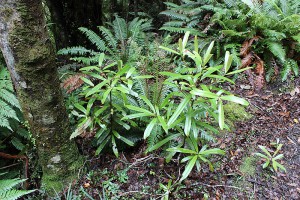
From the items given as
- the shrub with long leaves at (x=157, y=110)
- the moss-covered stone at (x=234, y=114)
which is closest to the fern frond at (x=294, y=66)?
the moss-covered stone at (x=234, y=114)

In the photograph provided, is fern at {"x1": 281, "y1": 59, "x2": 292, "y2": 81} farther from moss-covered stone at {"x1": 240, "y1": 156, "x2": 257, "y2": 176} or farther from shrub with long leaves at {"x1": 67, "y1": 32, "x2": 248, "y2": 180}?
shrub with long leaves at {"x1": 67, "y1": 32, "x2": 248, "y2": 180}

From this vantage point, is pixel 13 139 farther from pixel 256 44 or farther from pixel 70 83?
pixel 256 44

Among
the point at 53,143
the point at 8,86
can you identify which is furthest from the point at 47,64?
the point at 8,86

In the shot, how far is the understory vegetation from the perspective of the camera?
241cm

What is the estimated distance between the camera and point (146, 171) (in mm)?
2848

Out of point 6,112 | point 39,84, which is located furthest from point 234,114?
point 6,112

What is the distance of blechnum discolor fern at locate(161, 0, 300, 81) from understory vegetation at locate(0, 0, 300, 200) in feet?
0.06

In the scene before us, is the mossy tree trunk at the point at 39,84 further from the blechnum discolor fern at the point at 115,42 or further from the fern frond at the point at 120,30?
the fern frond at the point at 120,30

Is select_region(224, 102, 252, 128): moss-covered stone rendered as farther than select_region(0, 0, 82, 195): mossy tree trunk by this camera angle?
Yes

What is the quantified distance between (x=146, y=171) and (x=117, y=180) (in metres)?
0.32

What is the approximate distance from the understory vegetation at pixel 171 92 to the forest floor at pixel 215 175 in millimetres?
23

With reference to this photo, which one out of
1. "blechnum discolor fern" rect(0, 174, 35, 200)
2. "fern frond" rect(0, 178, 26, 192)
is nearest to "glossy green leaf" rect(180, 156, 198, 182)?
"blechnum discolor fern" rect(0, 174, 35, 200)

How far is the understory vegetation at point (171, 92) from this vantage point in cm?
241

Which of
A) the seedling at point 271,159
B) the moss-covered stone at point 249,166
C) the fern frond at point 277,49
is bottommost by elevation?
the moss-covered stone at point 249,166
